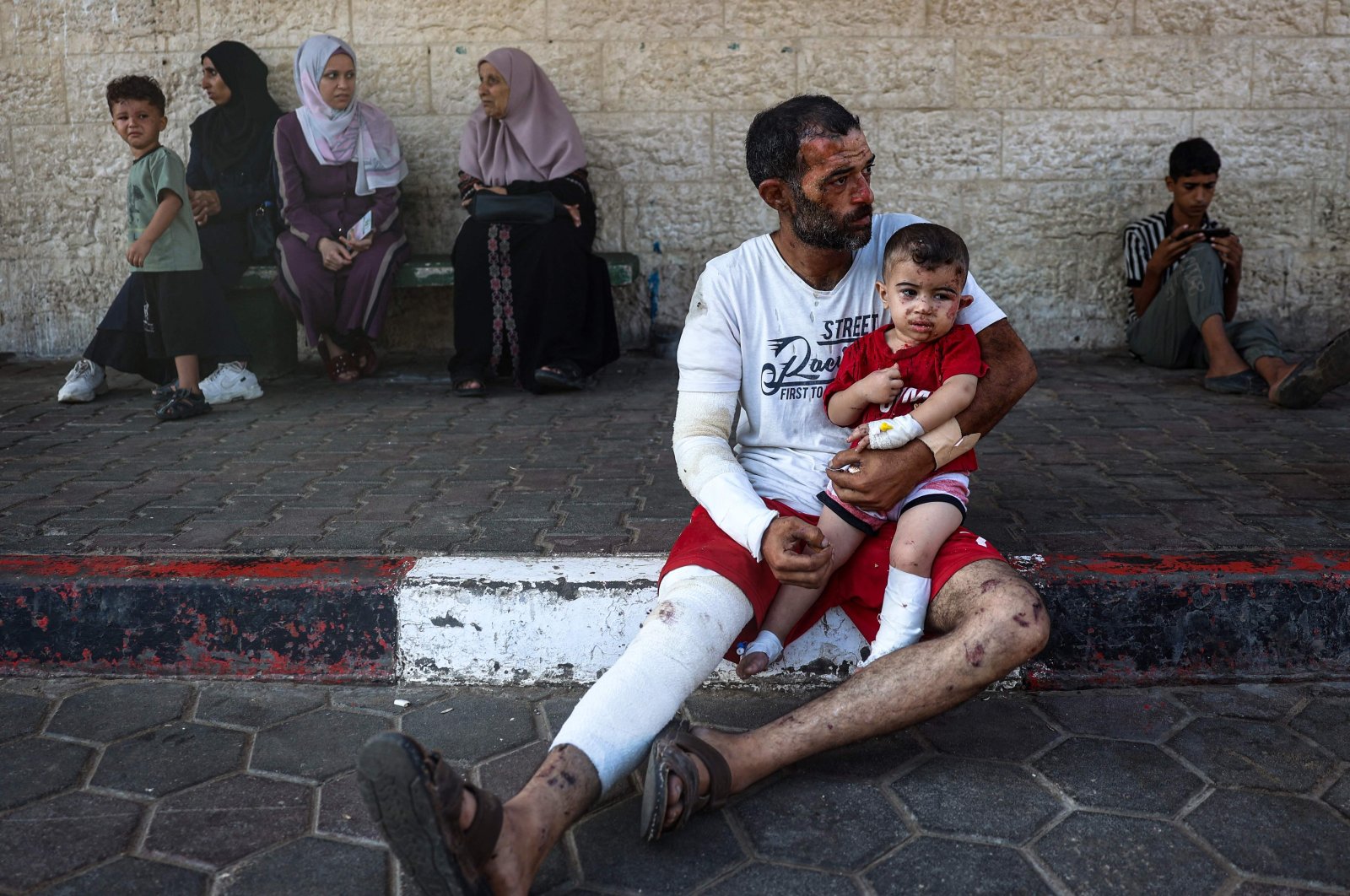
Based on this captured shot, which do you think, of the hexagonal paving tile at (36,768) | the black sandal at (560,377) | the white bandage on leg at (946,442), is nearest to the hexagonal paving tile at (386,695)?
the hexagonal paving tile at (36,768)

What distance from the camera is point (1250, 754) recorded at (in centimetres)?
259

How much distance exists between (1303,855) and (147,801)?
90.0 inches

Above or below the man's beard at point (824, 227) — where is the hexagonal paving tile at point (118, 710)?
below

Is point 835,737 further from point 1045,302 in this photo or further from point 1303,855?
Answer: point 1045,302

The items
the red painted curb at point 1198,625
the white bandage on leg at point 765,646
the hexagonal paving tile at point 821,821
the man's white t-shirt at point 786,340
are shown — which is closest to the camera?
the hexagonal paving tile at point 821,821

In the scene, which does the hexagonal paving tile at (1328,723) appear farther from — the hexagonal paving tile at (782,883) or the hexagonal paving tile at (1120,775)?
the hexagonal paving tile at (782,883)

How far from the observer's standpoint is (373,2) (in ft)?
24.0

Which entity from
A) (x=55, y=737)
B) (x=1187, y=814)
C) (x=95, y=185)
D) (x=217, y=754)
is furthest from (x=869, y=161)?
(x=95, y=185)

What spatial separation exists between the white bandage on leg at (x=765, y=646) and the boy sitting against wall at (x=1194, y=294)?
391 centimetres

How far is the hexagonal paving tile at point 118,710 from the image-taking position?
9.20 ft

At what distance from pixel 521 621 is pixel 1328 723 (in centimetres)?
A: 199

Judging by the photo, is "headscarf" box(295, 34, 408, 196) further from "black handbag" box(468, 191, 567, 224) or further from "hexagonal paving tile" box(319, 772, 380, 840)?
"hexagonal paving tile" box(319, 772, 380, 840)

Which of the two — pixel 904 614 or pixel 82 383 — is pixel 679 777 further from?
pixel 82 383

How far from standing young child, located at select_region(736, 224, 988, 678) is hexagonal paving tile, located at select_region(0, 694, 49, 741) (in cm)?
172
